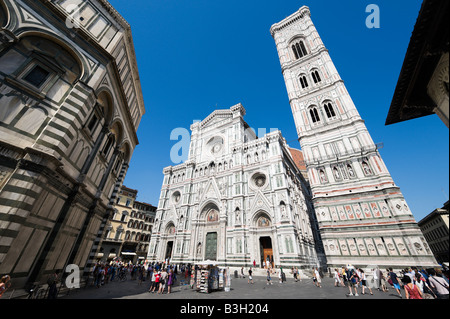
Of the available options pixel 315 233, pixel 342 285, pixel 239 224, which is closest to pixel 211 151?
pixel 239 224

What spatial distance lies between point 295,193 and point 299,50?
27286mm

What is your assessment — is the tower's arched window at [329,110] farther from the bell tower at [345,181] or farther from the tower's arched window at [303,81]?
the tower's arched window at [303,81]

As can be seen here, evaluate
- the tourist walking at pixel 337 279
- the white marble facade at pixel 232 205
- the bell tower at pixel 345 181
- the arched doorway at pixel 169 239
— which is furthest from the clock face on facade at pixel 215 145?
the tourist walking at pixel 337 279

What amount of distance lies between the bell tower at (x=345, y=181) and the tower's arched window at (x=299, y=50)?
2925 mm

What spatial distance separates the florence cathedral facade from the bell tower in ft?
0.28

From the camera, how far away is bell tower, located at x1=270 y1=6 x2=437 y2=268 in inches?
639

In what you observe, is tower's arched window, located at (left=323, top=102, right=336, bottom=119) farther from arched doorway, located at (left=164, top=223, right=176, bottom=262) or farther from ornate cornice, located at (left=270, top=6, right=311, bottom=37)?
arched doorway, located at (left=164, top=223, right=176, bottom=262)

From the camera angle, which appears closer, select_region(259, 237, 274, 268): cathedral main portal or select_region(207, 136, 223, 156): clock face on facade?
select_region(259, 237, 274, 268): cathedral main portal

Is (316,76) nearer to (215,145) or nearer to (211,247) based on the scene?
(215,145)

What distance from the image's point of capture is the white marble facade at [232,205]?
20781 millimetres

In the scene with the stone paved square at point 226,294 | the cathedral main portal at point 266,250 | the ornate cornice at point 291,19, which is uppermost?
the ornate cornice at point 291,19

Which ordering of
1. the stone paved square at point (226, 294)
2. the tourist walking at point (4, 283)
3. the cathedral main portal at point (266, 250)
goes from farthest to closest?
the cathedral main portal at point (266, 250), the stone paved square at point (226, 294), the tourist walking at point (4, 283)

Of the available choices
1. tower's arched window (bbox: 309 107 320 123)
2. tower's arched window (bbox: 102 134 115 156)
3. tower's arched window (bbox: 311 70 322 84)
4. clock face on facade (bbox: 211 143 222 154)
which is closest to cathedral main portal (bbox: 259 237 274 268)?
clock face on facade (bbox: 211 143 222 154)

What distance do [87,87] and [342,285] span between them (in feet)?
61.9
